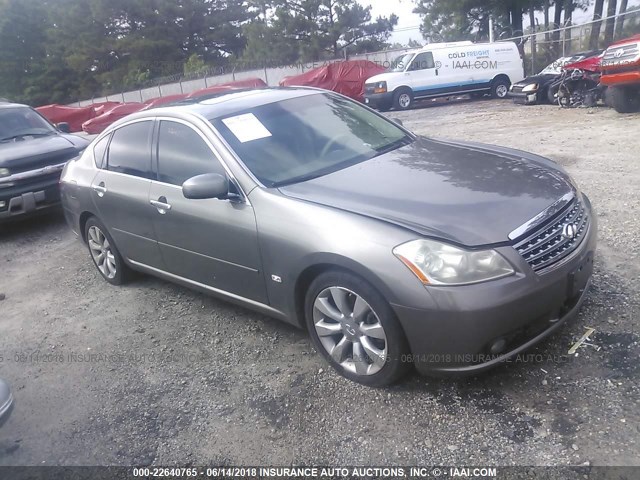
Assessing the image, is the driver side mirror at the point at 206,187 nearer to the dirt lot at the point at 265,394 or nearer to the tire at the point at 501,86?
the dirt lot at the point at 265,394

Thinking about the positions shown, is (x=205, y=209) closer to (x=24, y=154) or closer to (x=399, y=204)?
(x=399, y=204)

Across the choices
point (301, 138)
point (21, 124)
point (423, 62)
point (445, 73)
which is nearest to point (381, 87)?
point (423, 62)

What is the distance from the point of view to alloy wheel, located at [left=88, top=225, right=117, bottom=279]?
17.1ft

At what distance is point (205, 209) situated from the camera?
3.82 m

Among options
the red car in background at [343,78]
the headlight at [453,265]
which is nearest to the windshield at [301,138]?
the headlight at [453,265]

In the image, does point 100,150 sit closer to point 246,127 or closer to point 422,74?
point 246,127

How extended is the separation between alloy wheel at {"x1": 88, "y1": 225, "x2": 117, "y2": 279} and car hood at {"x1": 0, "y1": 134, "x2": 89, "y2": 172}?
2542 mm

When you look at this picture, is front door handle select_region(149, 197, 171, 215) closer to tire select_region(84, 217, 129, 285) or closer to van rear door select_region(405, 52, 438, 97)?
tire select_region(84, 217, 129, 285)

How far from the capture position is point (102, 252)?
5.32 metres

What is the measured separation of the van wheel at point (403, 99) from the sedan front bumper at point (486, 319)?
16.4 m

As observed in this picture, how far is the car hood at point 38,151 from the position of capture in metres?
7.21

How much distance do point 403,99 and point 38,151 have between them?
13577 millimetres

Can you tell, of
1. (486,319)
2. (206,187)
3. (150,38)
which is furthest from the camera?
(150,38)

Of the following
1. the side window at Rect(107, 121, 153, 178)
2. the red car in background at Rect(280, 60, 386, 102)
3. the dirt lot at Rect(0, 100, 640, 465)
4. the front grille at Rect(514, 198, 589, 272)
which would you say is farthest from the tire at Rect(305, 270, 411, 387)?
the red car in background at Rect(280, 60, 386, 102)
